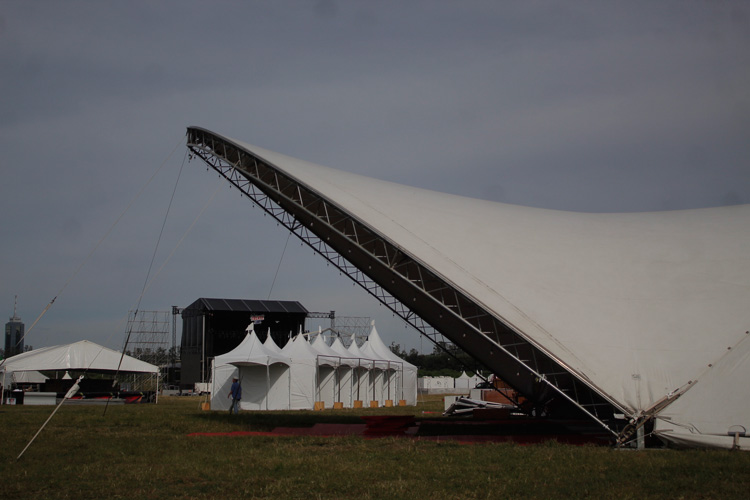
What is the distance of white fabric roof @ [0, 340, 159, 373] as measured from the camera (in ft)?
104

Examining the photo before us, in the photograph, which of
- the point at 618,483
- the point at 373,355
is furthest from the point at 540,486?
the point at 373,355

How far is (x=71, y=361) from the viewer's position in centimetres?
3247

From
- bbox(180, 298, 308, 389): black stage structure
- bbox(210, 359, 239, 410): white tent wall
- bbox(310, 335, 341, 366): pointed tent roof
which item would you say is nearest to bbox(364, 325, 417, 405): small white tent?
bbox(310, 335, 341, 366): pointed tent roof

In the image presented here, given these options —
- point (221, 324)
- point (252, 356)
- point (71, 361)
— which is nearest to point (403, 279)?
point (252, 356)

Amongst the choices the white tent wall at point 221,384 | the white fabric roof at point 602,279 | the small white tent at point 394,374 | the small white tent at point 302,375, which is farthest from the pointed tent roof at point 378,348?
the white fabric roof at point 602,279

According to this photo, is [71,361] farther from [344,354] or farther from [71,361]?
[344,354]

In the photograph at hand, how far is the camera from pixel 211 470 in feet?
29.5

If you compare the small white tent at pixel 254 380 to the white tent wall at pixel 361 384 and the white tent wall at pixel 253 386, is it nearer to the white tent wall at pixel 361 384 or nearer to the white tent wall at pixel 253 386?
the white tent wall at pixel 253 386

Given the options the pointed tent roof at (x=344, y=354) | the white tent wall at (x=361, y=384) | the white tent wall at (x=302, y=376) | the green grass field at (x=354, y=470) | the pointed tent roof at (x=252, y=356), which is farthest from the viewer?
the white tent wall at (x=361, y=384)

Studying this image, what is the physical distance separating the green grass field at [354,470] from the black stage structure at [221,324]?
47705 mm

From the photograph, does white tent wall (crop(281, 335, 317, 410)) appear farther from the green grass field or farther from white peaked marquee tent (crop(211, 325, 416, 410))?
the green grass field

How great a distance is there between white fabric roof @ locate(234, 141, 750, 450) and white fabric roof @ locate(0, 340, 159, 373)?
2241 cm

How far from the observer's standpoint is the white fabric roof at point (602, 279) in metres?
10.9

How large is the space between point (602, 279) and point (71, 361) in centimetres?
2794
